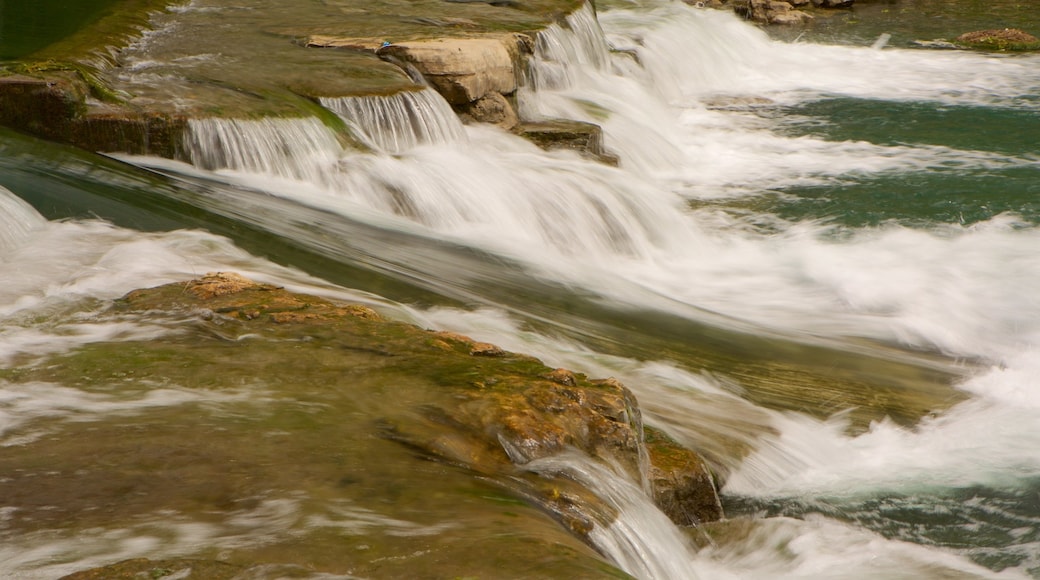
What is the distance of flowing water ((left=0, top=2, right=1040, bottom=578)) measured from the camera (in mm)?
4363

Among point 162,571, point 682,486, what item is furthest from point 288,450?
point 682,486

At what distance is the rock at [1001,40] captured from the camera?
15.2 m

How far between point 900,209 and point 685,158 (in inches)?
88.3

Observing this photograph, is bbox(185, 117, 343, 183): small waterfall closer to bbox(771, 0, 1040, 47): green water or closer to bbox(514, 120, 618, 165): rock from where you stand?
bbox(514, 120, 618, 165): rock

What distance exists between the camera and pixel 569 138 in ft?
30.8

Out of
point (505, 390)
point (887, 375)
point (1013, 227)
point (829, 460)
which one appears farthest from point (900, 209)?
point (505, 390)

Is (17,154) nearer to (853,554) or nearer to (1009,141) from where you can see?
(853,554)

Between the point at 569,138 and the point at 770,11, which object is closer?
the point at 569,138

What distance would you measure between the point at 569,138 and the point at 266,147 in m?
2.94

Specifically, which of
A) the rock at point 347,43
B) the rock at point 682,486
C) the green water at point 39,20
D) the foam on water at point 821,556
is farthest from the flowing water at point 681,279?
the green water at point 39,20

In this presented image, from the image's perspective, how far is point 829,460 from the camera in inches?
201

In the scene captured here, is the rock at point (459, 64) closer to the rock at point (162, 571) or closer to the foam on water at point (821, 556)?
the foam on water at point (821, 556)

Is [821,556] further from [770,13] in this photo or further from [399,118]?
[770,13]

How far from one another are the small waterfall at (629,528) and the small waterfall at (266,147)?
13.4 ft
